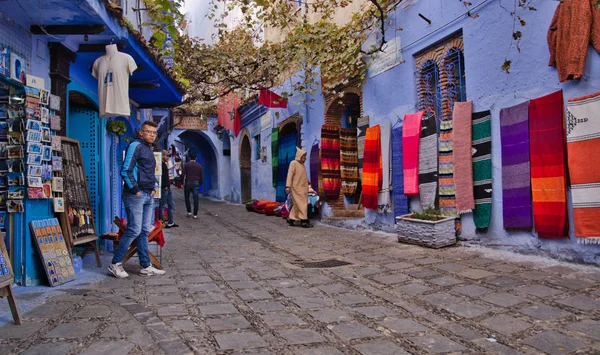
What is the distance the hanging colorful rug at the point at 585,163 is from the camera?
412 centimetres

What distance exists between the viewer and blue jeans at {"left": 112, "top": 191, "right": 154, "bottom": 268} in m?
4.43

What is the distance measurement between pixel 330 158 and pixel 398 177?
97.5 inches

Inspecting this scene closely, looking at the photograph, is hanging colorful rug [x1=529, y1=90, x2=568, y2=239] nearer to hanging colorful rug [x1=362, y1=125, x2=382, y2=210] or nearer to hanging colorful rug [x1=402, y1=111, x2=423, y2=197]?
hanging colorful rug [x1=402, y1=111, x2=423, y2=197]

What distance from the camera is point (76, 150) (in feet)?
17.2

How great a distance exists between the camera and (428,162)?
634 centimetres

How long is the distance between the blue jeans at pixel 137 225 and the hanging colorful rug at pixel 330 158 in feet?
17.1

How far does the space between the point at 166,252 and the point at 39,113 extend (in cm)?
264

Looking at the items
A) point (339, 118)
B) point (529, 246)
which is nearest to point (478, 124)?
point (529, 246)

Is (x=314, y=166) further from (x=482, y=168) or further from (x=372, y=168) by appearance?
(x=482, y=168)

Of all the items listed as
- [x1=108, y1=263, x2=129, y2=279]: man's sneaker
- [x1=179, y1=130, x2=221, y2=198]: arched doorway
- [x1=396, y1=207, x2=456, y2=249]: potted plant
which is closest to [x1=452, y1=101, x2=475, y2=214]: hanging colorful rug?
[x1=396, y1=207, x2=456, y2=249]: potted plant

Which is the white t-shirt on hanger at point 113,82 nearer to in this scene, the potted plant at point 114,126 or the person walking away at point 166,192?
the potted plant at point 114,126

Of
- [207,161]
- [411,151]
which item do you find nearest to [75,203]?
[411,151]

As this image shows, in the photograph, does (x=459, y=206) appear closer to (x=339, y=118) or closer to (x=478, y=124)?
(x=478, y=124)

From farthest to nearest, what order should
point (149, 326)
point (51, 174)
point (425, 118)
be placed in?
1. point (425, 118)
2. point (51, 174)
3. point (149, 326)
